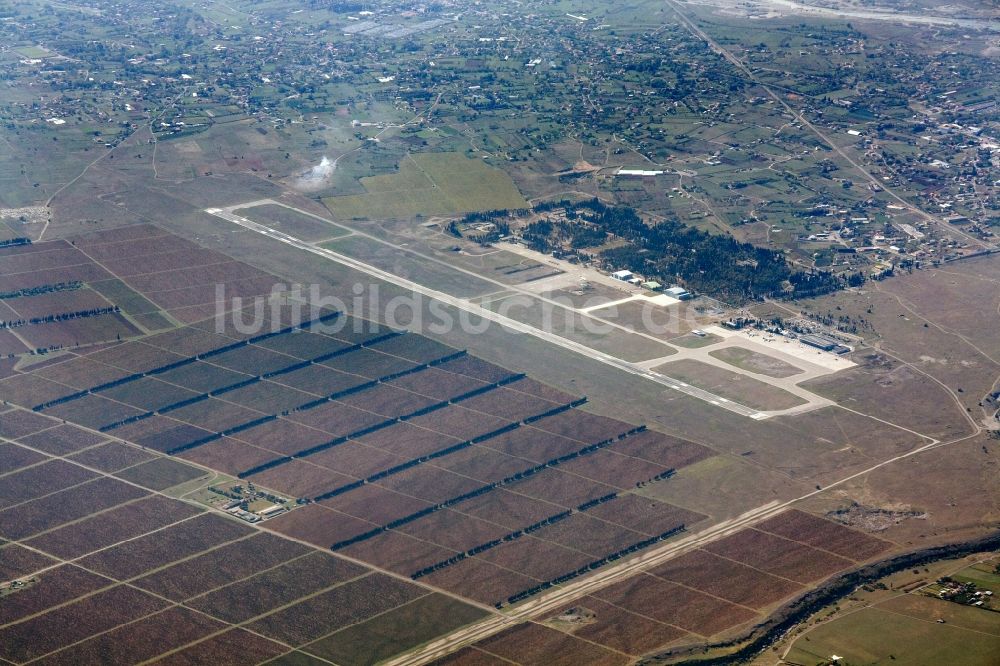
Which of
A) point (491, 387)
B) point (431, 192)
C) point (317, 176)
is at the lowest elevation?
point (491, 387)

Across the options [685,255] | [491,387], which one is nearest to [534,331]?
[491,387]

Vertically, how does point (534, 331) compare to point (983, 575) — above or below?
above

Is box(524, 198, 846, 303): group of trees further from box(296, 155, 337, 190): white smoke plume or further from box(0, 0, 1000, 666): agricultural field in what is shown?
box(296, 155, 337, 190): white smoke plume

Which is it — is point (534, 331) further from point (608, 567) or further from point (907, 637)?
point (907, 637)

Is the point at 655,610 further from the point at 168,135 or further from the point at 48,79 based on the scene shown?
the point at 48,79

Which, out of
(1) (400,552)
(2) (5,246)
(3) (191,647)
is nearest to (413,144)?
(2) (5,246)

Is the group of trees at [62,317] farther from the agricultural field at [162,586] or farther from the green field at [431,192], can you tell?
the green field at [431,192]

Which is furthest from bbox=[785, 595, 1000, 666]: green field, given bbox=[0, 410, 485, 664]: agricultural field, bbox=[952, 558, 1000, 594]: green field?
bbox=[0, 410, 485, 664]: agricultural field
